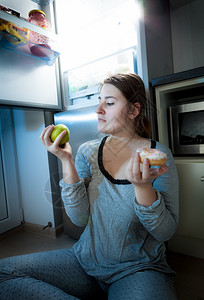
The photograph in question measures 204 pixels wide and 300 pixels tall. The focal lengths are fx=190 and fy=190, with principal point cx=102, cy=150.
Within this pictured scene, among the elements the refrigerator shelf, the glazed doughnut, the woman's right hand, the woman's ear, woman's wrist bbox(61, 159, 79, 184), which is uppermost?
the refrigerator shelf

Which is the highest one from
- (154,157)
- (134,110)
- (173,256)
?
(134,110)

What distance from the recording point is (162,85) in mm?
958

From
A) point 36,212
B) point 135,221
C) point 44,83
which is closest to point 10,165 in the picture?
point 36,212

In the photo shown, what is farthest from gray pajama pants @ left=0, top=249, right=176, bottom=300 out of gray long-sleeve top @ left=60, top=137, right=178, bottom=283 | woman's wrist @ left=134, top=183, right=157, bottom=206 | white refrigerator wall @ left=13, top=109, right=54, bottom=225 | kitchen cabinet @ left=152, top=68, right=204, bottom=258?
white refrigerator wall @ left=13, top=109, right=54, bottom=225

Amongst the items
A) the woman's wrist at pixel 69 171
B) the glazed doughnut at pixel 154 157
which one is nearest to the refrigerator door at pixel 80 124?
the woman's wrist at pixel 69 171

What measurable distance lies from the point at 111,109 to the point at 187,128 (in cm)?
56

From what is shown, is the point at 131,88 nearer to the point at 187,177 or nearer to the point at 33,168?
the point at 187,177

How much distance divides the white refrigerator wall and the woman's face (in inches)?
29.7

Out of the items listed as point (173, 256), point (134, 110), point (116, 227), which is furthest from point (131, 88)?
point (173, 256)

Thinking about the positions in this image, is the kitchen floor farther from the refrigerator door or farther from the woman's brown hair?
the woman's brown hair

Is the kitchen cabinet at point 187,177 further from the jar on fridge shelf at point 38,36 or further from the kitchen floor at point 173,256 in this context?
the jar on fridge shelf at point 38,36

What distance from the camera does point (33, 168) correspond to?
1.33m

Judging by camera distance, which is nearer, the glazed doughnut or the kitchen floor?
the glazed doughnut

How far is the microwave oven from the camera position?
949 mm
